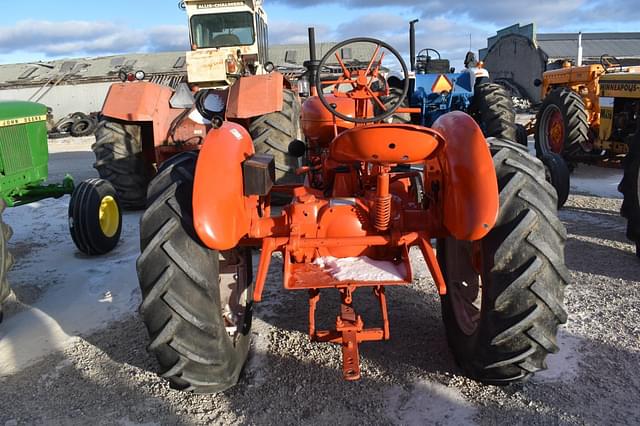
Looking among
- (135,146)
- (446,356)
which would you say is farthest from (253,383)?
(135,146)

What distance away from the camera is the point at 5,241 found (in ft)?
11.8

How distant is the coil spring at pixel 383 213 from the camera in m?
2.53

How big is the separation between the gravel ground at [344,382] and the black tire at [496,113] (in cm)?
398

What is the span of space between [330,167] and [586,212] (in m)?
3.78

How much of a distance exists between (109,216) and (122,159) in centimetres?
129

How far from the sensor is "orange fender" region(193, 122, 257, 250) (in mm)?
2248

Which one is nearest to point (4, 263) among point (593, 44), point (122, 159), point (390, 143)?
point (122, 159)

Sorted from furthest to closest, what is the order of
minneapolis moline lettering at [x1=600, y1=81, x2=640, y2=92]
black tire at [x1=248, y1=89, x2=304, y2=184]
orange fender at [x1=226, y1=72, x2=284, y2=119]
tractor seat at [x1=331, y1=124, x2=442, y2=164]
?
minneapolis moline lettering at [x1=600, y1=81, x2=640, y2=92]
orange fender at [x1=226, y1=72, x2=284, y2=119]
black tire at [x1=248, y1=89, x2=304, y2=184]
tractor seat at [x1=331, y1=124, x2=442, y2=164]

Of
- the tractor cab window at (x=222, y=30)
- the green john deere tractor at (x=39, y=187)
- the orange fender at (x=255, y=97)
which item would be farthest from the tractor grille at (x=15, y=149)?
the tractor cab window at (x=222, y=30)

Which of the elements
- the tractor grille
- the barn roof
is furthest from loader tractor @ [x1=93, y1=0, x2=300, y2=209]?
the barn roof

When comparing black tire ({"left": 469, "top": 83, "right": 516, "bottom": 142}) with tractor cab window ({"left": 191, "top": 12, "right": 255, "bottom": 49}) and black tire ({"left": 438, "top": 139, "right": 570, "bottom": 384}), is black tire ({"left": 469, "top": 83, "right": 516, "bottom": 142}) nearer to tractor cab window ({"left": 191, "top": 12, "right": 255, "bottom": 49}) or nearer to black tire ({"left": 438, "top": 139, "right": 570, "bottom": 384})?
tractor cab window ({"left": 191, "top": 12, "right": 255, "bottom": 49})

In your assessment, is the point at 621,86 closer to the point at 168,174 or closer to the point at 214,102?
the point at 214,102

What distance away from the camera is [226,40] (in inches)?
314

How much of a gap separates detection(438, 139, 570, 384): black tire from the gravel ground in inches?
→ 10.6
